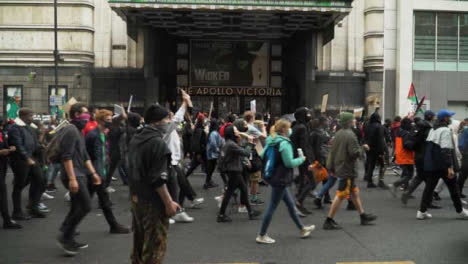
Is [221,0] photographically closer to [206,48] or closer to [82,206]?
[206,48]

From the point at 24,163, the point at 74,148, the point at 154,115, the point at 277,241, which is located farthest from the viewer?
the point at 24,163

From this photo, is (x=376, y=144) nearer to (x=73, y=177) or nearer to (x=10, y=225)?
(x=73, y=177)

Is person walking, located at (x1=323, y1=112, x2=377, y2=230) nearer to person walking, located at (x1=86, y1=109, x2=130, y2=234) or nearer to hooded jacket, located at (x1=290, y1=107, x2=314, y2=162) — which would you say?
hooded jacket, located at (x1=290, y1=107, x2=314, y2=162)

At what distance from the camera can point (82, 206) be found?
6.78 metres

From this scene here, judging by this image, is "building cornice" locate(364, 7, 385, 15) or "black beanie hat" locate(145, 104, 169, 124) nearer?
"black beanie hat" locate(145, 104, 169, 124)

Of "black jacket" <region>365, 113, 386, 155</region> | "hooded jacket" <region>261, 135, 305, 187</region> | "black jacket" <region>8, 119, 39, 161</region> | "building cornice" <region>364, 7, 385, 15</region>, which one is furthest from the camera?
"building cornice" <region>364, 7, 385, 15</region>

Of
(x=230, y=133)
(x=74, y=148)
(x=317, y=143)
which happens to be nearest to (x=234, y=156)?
(x=230, y=133)

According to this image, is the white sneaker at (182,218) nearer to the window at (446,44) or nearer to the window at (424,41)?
the window at (424,41)

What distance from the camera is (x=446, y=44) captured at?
27.6 m

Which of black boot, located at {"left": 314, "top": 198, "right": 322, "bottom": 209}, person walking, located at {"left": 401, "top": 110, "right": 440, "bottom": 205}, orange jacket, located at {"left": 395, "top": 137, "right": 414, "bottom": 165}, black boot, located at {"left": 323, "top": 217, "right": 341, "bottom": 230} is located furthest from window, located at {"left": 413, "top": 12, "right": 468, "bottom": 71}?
black boot, located at {"left": 323, "top": 217, "right": 341, "bottom": 230}

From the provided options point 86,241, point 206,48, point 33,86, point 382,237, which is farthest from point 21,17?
point 382,237

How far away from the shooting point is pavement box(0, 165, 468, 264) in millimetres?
6594

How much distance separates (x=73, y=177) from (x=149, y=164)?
227cm

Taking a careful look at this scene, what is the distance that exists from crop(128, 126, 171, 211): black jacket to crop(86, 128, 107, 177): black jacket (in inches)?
126
